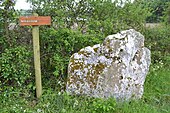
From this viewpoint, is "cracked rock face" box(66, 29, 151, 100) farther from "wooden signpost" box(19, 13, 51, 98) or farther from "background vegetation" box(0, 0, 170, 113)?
"wooden signpost" box(19, 13, 51, 98)

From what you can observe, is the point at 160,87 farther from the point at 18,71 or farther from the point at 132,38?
the point at 18,71

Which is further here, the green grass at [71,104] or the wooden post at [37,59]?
the wooden post at [37,59]

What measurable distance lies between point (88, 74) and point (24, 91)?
1132mm

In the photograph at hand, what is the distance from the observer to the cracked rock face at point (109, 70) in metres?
4.45

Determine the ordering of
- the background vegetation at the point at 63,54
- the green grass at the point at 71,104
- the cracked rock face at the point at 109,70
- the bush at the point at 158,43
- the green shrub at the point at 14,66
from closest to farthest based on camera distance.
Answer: the green grass at the point at 71,104 → the background vegetation at the point at 63,54 → the cracked rock face at the point at 109,70 → the green shrub at the point at 14,66 → the bush at the point at 158,43

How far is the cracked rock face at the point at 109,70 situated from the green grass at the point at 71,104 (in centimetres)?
17

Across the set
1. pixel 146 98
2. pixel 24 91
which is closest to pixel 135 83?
pixel 146 98

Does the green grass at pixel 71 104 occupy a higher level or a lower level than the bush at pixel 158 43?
lower

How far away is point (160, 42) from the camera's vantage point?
22.4 ft

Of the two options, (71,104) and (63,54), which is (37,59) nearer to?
(63,54)

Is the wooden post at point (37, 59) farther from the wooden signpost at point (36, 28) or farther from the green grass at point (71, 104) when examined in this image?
the green grass at point (71, 104)

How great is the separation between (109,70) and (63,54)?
3.64 ft

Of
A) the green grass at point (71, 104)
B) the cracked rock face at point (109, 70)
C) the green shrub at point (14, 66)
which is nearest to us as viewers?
the green grass at point (71, 104)

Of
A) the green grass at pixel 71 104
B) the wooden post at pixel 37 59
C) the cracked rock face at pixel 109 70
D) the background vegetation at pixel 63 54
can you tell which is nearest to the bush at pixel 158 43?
the background vegetation at pixel 63 54
